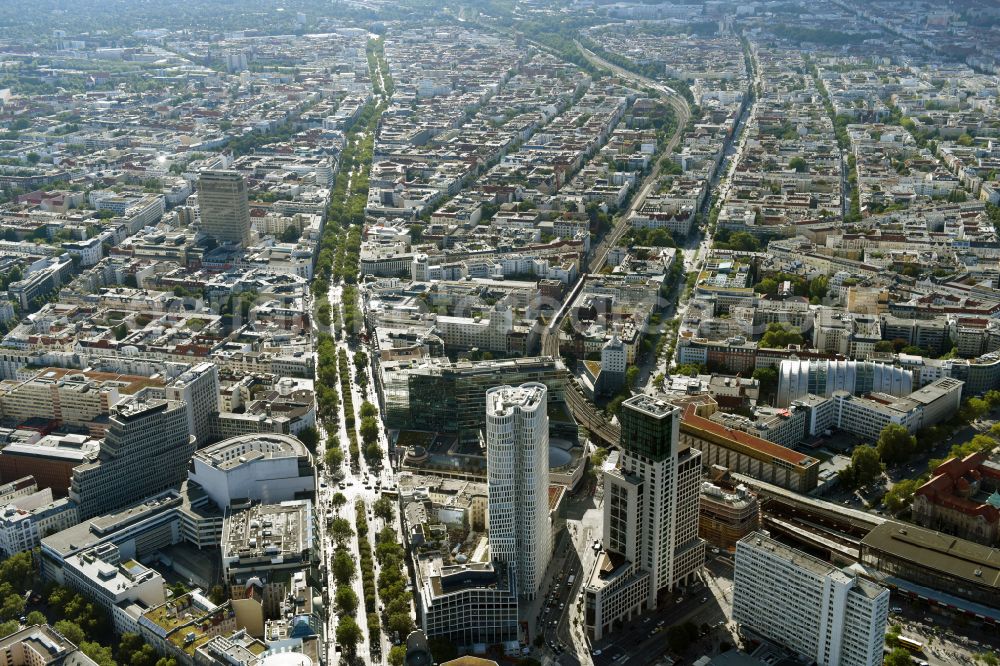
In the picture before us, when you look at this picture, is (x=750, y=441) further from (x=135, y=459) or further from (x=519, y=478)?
(x=135, y=459)

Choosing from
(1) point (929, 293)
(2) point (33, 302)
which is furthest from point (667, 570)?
(2) point (33, 302)

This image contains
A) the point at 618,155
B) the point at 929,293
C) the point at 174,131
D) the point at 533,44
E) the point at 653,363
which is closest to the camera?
the point at 653,363

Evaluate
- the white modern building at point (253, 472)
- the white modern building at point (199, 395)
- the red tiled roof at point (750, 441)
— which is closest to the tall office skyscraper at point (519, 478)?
the white modern building at point (253, 472)

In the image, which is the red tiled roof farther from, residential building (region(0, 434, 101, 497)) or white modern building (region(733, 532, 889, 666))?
residential building (region(0, 434, 101, 497))

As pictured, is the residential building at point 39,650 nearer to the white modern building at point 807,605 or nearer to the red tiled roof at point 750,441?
the white modern building at point 807,605

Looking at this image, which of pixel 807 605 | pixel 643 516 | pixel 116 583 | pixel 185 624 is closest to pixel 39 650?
pixel 116 583

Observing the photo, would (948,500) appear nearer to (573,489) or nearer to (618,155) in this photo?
(573,489)

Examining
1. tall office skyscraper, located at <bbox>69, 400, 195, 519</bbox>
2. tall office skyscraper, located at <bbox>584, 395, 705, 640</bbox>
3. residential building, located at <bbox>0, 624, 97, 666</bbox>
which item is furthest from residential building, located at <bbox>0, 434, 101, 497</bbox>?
tall office skyscraper, located at <bbox>584, 395, 705, 640</bbox>
